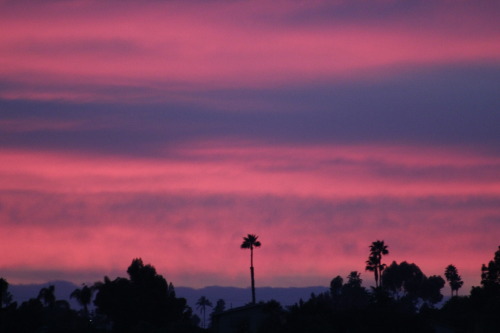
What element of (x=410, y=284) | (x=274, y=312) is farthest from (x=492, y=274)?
(x=410, y=284)

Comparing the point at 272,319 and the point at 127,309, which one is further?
the point at 127,309

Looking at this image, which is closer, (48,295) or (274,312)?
(274,312)

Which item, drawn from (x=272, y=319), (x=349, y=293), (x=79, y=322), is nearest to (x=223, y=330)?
(x=272, y=319)

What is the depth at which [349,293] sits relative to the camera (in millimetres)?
181125

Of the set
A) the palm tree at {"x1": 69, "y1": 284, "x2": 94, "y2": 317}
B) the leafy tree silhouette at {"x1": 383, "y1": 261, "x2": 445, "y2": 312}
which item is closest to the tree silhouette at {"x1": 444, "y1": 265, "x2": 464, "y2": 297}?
the leafy tree silhouette at {"x1": 383, "y1": 261, "x2": 445, "y2": 312}

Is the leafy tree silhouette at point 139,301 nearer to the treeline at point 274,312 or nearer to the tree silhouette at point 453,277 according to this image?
the treeline at point 274,312

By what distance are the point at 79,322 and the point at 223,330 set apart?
41420 millimetres

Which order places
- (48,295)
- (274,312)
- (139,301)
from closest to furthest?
(274,312) < (139,301) < (48,295)

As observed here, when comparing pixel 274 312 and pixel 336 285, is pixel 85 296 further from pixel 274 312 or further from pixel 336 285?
pixel 274 312

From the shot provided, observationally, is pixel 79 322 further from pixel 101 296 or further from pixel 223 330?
pixel 223 330

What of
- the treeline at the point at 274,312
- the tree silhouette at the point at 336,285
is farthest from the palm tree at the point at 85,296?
the tree silhouette at the point at 336,285

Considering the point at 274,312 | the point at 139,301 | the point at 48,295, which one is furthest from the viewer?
the point at 48,295

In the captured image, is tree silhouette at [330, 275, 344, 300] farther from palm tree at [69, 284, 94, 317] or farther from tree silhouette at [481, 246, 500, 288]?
tree silhouette at [481, 246, 500, 288]

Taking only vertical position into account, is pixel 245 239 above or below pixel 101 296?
above
